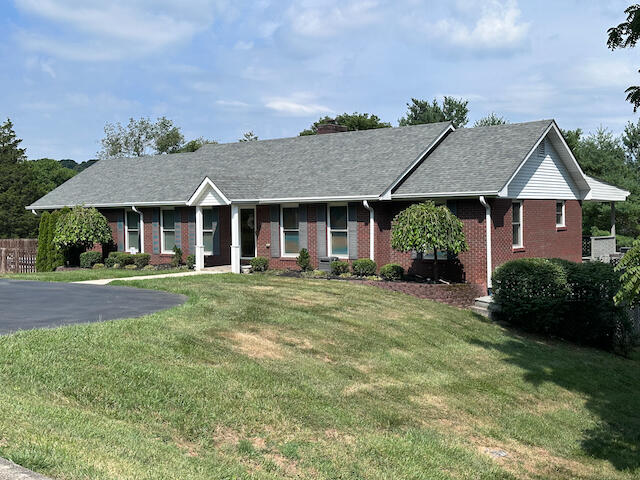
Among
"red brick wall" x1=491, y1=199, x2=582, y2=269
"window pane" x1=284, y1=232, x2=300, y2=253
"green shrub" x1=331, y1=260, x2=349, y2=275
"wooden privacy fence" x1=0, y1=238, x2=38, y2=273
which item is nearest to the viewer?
"red brick wall" x1=491, y1=199, x2=582, y2=269

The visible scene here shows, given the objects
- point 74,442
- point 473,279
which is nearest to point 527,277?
point 473,279

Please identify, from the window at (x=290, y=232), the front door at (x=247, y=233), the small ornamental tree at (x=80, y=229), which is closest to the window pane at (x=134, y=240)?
the small ornamental tree at (x=80, y=229)

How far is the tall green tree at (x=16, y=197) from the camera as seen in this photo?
2089 inches

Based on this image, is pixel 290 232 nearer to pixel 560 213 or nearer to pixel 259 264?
pixel 259 264

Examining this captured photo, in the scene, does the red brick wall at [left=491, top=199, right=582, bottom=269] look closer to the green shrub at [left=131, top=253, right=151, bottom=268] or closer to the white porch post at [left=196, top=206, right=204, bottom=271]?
the white porch post at [left=196, top=206, right=204, bottom=271]

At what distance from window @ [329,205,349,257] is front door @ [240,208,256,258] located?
396cm

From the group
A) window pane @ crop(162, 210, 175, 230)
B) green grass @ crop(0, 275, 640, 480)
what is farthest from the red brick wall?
window pane @ crop(162, 210, 175, 230)

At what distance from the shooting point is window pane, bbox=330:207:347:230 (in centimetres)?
2361

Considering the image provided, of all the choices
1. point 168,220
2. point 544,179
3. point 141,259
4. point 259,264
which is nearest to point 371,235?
point 259,264

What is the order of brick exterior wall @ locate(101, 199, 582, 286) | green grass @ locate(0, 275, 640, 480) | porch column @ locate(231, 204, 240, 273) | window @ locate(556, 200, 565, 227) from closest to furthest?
green grass @ locate(0, 275, 640, 480) < brick exterior wall @ locate(101, 199, 582, 286) < porch column @ locate(231, 204, 240, 273) < window @ locate(556, 200, 565, 227)

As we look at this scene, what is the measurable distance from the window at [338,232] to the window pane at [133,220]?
383 inches

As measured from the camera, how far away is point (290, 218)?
25.1m

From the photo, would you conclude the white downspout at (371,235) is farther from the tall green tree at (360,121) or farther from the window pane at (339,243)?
the tall green tree at (360,121)

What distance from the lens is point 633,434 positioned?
A: 11.6m
